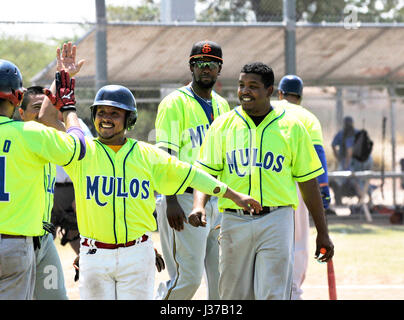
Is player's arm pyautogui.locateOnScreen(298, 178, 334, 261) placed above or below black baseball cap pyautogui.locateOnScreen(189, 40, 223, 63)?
below

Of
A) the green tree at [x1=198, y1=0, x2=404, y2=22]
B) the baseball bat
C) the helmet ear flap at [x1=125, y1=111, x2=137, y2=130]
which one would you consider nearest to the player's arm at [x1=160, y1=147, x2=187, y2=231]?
the helmet ear flap at [x1=125, y1=111, x2=137, y2=130]

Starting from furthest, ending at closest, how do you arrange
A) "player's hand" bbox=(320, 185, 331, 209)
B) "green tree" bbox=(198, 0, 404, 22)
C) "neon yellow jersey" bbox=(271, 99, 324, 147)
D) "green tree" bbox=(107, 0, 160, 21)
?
"green tree" bbox=(107, 0, 160, 21)
"green tree" bbox=(198, 0, 404, 22)
"player's hand" bbox=(320, 185, 331, 209)
"neon yellow jersey" bbox=(271, 99, 324, 147)

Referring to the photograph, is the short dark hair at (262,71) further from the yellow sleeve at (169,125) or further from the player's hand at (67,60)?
the player's hand at (67,60)

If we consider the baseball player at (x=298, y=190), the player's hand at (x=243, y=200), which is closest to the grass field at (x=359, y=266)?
the baseball player at (x=298, y=190)

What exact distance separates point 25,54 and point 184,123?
13766 millimetres

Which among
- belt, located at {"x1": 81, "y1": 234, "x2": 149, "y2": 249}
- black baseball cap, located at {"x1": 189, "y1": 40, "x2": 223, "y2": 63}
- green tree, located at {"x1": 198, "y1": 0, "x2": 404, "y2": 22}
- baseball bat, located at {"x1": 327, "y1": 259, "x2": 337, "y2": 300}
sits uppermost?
green tree, located at {"x1": 198, "y1": 0, "x2": 404, "y2": 22}

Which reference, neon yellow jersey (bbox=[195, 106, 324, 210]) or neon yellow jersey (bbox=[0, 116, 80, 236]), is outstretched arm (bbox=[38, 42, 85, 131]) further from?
neon yellow jersey (bbox=[195, 106, 324, 210])

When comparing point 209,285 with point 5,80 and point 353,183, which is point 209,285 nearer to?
point 5,80

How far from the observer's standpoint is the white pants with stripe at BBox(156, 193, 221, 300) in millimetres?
5543

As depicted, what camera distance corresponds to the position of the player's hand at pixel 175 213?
5.28 m

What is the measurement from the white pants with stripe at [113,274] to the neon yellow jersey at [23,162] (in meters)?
0.39

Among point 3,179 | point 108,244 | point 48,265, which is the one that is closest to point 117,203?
point 108,244

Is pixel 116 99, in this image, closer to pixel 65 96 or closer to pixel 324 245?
pixel 65 96
